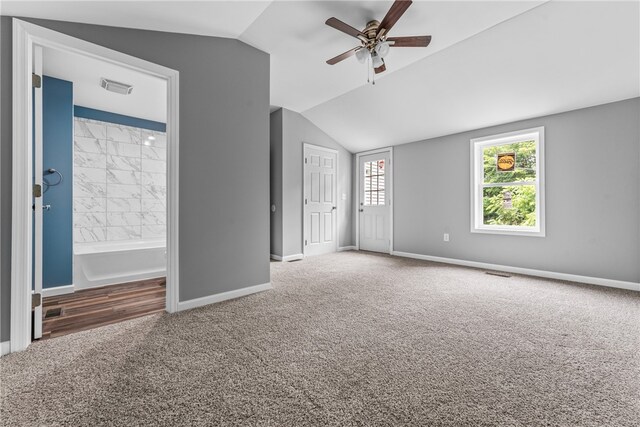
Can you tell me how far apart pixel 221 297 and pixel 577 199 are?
4343 mm

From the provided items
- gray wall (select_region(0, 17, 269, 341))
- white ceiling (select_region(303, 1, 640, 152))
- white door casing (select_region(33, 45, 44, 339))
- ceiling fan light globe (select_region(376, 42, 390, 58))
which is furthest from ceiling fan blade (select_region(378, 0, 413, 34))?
white door casing (select_region(33, 45, 44, 339))

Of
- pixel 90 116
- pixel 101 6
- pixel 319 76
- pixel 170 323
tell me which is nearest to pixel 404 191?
pixel 319 76

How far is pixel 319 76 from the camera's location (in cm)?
381

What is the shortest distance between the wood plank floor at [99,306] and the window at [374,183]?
13.4 feet

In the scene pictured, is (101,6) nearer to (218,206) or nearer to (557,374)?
(218,206)

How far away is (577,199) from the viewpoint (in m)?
3.59

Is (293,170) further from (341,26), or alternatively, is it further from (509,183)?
A: (509,183)

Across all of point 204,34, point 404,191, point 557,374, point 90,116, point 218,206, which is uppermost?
point 204,34

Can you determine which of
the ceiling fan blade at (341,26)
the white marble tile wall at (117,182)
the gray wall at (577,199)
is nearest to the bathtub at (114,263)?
the white marble tile wall at (117,182)

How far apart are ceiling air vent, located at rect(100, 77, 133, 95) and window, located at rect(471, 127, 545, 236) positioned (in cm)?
477

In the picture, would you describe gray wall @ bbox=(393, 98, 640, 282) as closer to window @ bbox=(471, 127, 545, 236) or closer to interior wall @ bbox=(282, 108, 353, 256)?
window @ bbox=(471, 127, 545, 236)

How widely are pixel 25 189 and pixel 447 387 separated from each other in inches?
111

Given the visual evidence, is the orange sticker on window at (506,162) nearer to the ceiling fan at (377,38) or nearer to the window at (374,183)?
the window at (374,183)

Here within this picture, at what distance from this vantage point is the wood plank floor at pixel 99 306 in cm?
234
